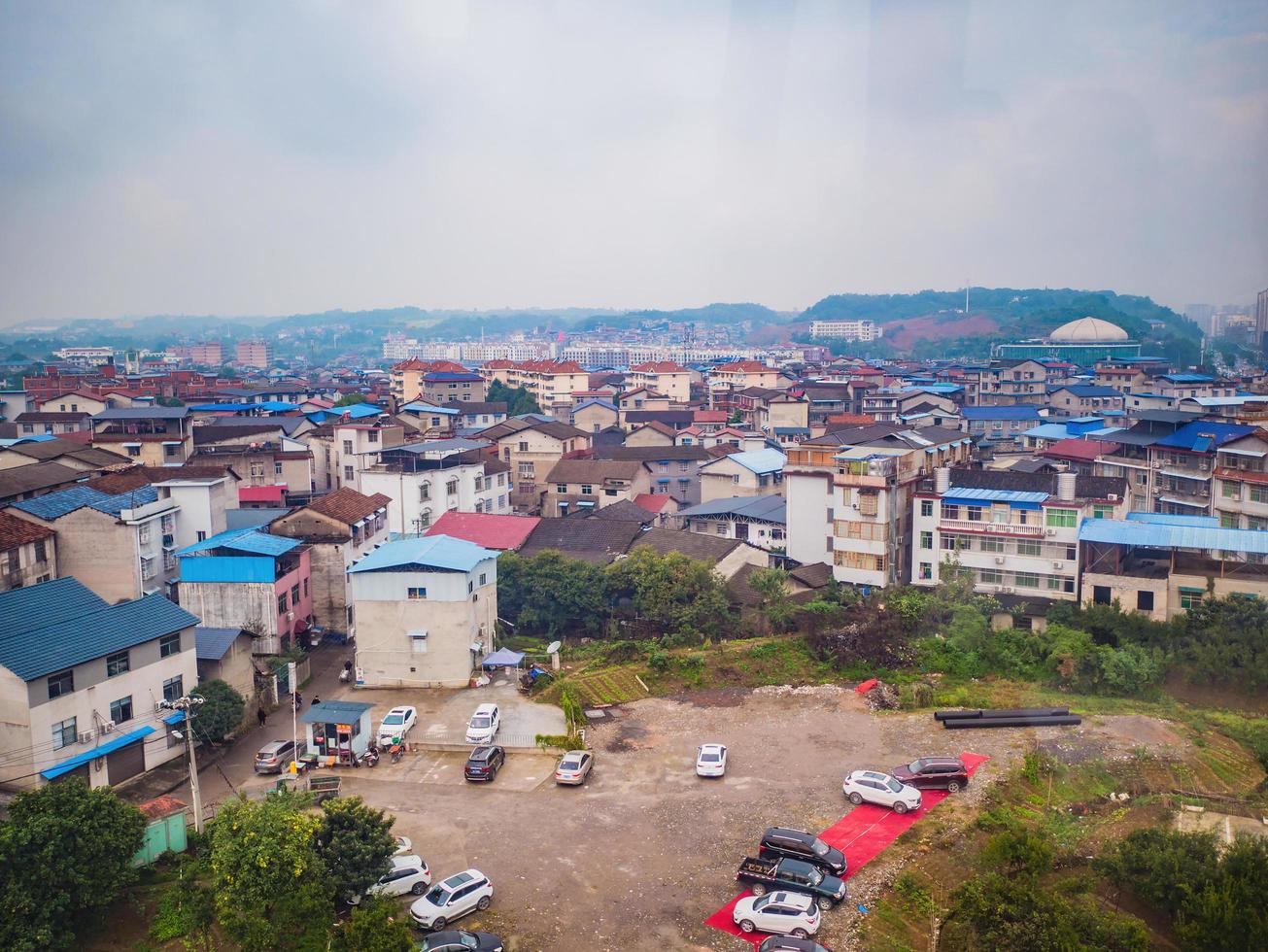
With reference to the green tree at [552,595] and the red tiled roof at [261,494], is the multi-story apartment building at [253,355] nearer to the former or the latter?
the red tiled roof at [261,494]

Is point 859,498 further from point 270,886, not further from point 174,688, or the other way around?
point 270,886

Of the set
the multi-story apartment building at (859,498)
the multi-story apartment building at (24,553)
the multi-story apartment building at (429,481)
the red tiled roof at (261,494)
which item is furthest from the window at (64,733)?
the multi-story apartment building at (859,498)

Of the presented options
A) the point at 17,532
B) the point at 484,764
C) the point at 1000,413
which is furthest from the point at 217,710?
the point at 1000,413

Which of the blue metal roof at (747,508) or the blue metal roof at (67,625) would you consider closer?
the blue metal roof at (67,625)

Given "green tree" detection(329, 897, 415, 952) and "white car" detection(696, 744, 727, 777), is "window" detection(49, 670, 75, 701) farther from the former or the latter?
"white car" detection(696, 744, 727, 777)

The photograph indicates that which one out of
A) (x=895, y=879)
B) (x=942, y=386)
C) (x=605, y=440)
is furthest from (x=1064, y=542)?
(x=942, y=386)

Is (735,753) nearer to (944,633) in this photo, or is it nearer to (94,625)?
(944,633)
